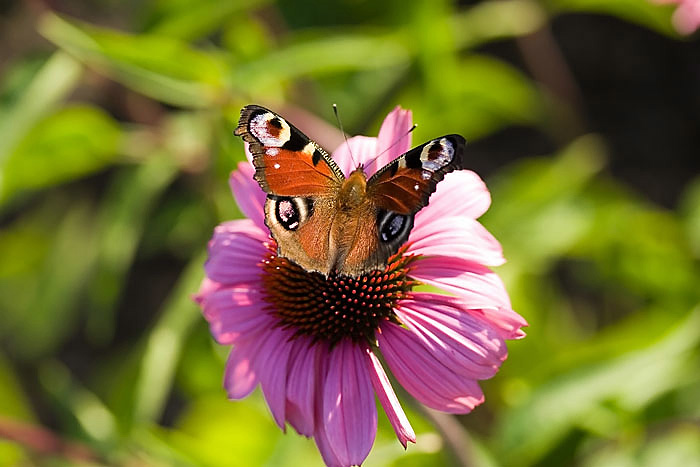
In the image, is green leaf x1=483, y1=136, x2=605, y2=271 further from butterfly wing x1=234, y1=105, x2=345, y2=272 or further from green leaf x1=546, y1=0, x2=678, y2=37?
butterfly wing x1=234, y1=105, x2=345, y2=272

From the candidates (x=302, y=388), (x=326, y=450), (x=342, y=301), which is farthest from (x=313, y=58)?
(x=326, y=450)

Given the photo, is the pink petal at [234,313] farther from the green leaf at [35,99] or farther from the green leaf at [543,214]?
the green leaf at [543,214]

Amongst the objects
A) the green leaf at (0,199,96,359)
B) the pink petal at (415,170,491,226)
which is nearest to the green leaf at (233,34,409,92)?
the pink petal at (415,170,491,226)

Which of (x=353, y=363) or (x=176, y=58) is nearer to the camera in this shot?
(x=353, y=363)

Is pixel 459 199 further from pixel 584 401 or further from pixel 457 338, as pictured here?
pixel 584 401

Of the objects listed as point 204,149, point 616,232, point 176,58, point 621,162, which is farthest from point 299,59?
point 621,162

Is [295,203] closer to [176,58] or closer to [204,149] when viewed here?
[176,58]

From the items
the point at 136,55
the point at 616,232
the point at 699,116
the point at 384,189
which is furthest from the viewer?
the point at 699,116
